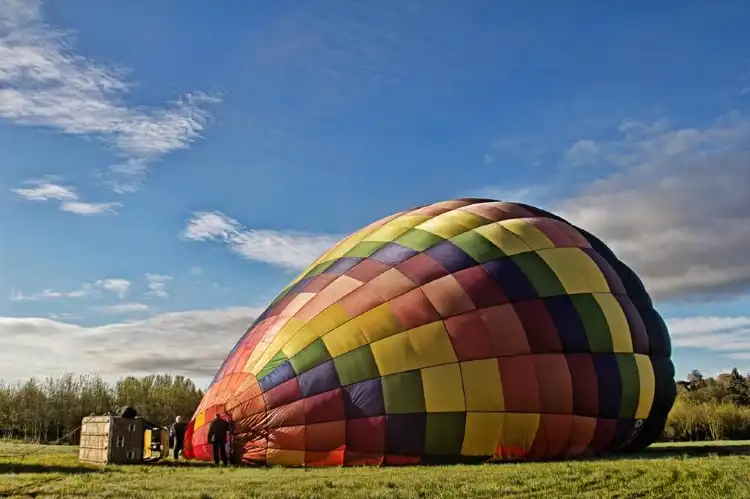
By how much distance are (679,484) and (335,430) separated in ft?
15.3

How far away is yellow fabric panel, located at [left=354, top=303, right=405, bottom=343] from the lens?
11.5 meters

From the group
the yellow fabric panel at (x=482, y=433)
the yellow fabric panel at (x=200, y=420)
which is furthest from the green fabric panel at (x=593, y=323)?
the yellow fabric panel at (x=200, y=420)

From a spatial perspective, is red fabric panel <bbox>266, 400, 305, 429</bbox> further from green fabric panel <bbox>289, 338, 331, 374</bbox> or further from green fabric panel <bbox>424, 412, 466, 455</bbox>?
green fabric panel <bbox>424, 412, 466, 455</bbox>

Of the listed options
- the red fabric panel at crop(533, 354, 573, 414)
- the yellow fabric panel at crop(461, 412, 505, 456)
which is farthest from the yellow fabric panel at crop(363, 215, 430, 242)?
the yellow fabric panel at crop(461, 412, 505, 456)

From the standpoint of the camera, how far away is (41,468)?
10656 millimetres

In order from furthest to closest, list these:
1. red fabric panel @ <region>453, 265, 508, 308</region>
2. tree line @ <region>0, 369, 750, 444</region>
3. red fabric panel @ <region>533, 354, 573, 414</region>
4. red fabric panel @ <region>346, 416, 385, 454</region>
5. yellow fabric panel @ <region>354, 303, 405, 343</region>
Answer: tree line @ <region>0, 369, 750, 444</region>
red fabric panel @ <region>453, 265, 508, 308</region>
red fabric panel @ <region>533, 354, 573, 414</region>
yellow fabric panel @ <region>354, 303, 405, 343</region>
red fabric panel @ <region>346, 416, 385, 454</region>

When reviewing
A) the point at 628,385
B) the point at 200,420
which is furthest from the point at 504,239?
the point at 200,420

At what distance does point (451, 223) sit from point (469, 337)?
2691 mm

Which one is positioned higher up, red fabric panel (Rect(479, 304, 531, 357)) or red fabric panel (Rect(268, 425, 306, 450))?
red fabric panel (Rect(479, 304, 531, 357))

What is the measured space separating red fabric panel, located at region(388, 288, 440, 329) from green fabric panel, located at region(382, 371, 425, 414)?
0.83 meters

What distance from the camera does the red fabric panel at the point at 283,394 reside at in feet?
36.1

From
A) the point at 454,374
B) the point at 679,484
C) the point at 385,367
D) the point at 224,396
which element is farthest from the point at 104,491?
the point at 679,484

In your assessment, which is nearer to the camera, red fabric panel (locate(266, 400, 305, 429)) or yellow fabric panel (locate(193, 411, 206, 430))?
red fabric panel (locate(266, 400, 305, 429))

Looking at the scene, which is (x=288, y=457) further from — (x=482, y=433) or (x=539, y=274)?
(x=539, y=274)
